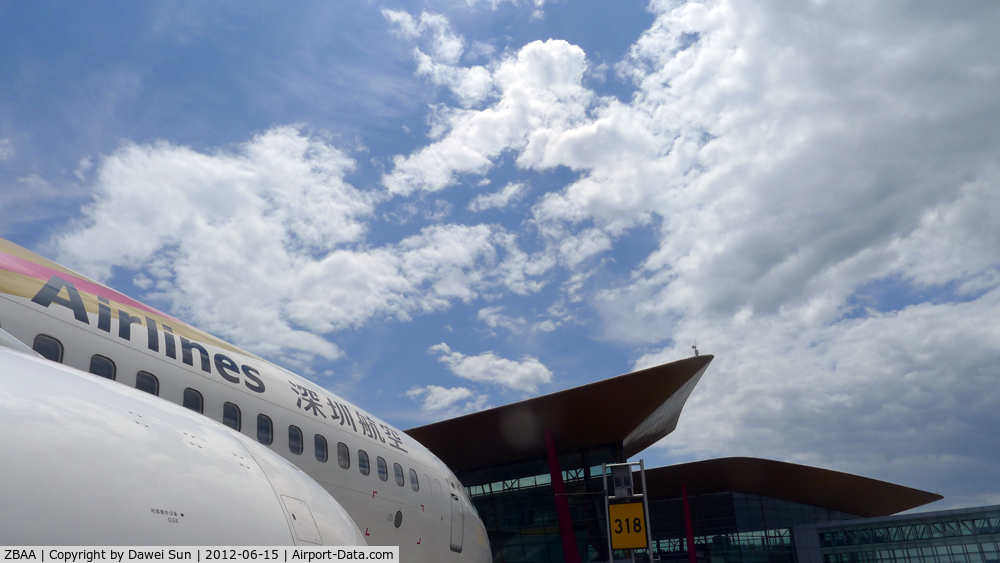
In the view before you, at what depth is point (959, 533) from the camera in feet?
117

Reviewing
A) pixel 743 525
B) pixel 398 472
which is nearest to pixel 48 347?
pixel 398 472

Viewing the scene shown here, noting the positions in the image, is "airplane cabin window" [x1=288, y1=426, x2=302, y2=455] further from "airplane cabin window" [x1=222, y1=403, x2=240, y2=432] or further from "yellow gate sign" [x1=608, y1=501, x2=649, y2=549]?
"yellow gate sign" [x1=608, y1=501, x2=649, y2=549]

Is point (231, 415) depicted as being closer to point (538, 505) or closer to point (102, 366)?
point (102, 366)

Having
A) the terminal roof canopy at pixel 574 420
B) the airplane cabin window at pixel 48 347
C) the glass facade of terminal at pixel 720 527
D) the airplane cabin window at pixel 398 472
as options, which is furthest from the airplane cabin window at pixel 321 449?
the glass facade of terminal at pixel 720 527

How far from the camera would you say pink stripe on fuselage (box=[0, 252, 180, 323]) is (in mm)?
5391

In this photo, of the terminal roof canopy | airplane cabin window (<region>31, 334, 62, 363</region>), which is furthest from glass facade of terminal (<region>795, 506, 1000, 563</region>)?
airplane cabin window (<region>31, 334, 62, 363</region>)

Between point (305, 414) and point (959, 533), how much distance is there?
43.6 m

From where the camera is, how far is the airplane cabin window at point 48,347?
16.5ft

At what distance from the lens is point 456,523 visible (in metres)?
10.9

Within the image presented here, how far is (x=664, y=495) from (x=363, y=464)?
40.6 m

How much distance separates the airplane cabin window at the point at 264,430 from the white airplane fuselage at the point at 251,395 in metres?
0.02

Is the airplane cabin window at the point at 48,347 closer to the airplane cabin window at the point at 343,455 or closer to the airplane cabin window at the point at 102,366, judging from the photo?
the airplane cabin window at the point at 102,366

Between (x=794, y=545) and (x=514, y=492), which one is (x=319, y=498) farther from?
(x=794, y=545)

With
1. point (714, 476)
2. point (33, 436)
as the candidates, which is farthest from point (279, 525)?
point (714, 476)
